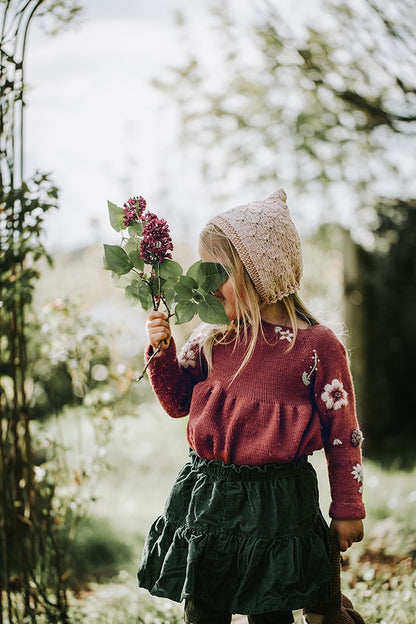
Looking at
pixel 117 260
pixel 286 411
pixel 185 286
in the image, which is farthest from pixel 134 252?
pixel 286 411

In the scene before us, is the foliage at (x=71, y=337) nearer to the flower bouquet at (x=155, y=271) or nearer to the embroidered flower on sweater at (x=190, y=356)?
the embroidered flower on sweater at (x=190, y=356)

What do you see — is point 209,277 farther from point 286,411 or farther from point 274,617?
point 274,617

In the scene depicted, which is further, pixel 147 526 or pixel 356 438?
pixel 147 526

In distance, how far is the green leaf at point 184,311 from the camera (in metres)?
1.83

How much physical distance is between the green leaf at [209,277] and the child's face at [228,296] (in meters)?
0.13

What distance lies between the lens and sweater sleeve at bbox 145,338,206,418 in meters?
2.12

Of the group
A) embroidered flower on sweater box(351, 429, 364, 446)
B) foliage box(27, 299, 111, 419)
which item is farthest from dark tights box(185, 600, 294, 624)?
foliage box(27, 299, 111, 419)

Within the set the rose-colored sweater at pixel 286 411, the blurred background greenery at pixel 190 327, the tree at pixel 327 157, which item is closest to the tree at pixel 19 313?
the blurred background greenery at pixel 190 327

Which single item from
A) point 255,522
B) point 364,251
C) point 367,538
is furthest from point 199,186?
point 255,522

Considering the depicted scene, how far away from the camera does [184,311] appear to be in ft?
6.02

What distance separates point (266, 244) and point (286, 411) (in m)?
0.53

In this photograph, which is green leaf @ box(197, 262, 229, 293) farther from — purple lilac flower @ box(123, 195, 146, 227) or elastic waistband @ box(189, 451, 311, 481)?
elastic waistband @ box(189, 451, 311, 481)

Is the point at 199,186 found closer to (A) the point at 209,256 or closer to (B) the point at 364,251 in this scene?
(B) the point at 364,251

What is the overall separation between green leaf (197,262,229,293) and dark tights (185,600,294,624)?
0.97 m
